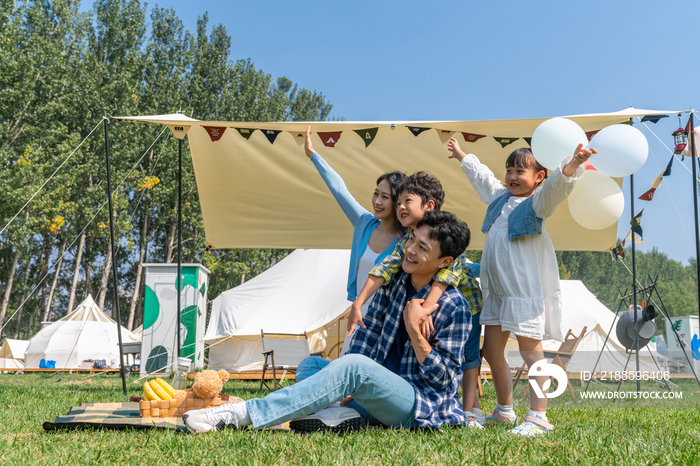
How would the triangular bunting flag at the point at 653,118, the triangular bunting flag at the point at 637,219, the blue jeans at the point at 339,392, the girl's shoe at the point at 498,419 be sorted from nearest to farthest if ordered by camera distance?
the blue jeans at the point at 339,392 → the girl's shoe at the point at 498,419 → the triangular bunting flag at the point at 653,118 → the triangular bunting flag at the point at 637,219

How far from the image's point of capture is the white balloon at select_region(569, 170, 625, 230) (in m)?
2.60

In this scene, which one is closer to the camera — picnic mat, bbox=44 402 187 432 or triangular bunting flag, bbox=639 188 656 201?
picnic mat, bbox=44 402 187 432

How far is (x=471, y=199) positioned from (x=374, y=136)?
4.93ft

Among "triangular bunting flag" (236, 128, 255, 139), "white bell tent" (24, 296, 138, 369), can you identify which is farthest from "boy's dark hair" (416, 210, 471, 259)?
"white bell tent" (24, 296, 138, 369)

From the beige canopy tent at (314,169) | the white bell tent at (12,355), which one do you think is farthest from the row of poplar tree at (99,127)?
the beige canopy tent at (314,169)

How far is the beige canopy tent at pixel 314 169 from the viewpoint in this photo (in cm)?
421

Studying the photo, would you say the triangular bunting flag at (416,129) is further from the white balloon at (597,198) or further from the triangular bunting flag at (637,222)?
the triangular bunting flag at (637,222)

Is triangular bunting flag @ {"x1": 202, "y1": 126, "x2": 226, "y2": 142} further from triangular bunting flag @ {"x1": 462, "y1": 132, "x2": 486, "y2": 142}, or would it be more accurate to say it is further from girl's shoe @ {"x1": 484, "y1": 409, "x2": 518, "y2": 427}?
girl's shoe @ {"x1": 484, "y1": 409, "x2": 518, "y2": 427}

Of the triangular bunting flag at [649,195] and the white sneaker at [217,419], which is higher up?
the triangular bunting flag at [649,195]

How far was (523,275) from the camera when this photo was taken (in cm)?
238

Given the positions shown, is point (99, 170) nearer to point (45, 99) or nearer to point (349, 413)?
point (45, 99)

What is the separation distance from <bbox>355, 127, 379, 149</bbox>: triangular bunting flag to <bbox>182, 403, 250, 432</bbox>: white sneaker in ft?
9.12

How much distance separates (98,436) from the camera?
2018 millimetres

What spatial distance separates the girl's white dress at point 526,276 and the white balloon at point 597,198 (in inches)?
12.2
